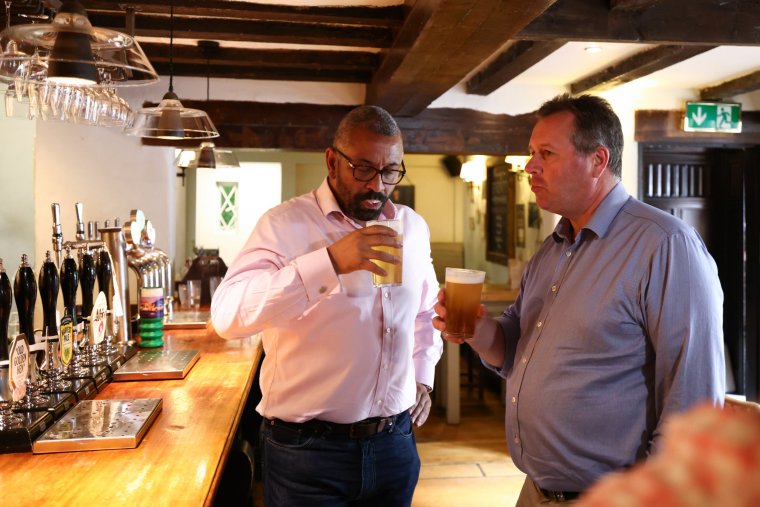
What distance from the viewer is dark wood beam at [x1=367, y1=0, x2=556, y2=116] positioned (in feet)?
9.00

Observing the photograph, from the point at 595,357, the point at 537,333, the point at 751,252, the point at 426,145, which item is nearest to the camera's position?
the point at 595,357

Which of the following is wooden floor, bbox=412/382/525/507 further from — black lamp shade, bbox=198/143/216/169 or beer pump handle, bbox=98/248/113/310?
black lamp shade, bbox=198/143/216/169

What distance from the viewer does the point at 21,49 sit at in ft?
7.21

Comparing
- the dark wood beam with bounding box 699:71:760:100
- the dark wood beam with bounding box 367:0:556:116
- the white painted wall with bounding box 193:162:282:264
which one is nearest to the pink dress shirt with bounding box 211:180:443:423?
the dark wood beam with bounding box 367:0:556:116

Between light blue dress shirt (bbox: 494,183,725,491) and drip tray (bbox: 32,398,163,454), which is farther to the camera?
drip tray (bbox: 32,398,163,454)

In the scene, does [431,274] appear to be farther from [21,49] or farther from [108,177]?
[108,177]

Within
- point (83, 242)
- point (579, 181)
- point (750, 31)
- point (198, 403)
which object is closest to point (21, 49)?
point (83, 242)

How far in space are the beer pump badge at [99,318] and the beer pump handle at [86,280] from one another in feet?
0.12

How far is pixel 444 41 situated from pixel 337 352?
178cm

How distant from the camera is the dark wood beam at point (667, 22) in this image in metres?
3.54

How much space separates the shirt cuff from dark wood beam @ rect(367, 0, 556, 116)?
1.33 meters

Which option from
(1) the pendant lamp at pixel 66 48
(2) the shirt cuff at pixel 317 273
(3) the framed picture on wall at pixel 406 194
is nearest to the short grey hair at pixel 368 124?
(2) the shirt cuff at pixel 317 273

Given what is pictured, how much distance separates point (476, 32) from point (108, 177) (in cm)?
364

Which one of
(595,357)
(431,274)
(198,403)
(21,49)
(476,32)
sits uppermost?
(476,32)
